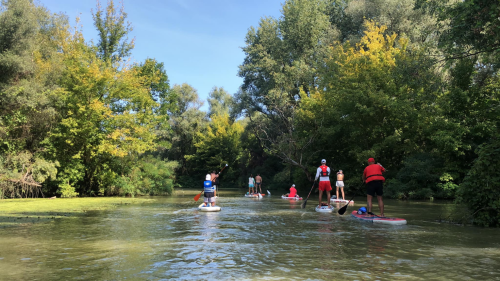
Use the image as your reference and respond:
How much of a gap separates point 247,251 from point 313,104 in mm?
29256

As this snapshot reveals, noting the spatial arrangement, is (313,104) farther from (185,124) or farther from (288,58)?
(185,124)

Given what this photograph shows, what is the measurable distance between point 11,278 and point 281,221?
29.4ft

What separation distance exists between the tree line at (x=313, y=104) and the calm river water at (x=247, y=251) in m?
4.17

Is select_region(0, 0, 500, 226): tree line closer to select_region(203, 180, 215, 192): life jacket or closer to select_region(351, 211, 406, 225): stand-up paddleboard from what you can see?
select_region(351, 211, 406, 225): stand-up paddleboard

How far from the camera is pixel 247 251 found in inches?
314

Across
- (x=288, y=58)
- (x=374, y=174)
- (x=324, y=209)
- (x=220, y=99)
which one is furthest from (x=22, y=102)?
(x=220, y=99)

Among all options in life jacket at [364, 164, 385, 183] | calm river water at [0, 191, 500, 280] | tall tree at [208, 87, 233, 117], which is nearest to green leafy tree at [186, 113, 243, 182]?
tall tree at [208, 87, 233, 117]

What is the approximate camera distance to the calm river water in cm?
614

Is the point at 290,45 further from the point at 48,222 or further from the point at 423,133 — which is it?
the point at 48,222

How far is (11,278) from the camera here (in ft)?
18.8

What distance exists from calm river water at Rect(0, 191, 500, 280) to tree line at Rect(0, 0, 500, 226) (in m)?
4.17

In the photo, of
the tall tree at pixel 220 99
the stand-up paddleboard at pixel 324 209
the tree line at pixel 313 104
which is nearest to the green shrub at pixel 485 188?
the tree line at pixel 313 104

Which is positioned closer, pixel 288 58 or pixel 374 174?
pixel 374 174

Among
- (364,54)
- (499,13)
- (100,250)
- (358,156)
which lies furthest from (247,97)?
(100,250)
